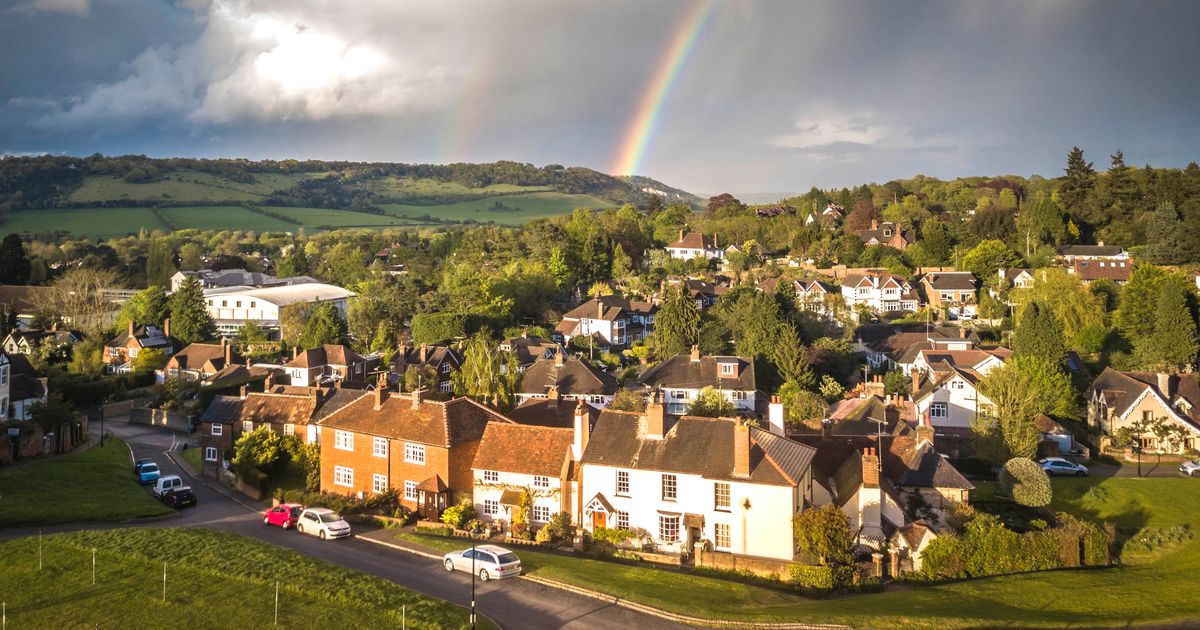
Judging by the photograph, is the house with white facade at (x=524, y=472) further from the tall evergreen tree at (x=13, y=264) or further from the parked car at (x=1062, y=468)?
the tall evergreen tree at (x=13, y=264)

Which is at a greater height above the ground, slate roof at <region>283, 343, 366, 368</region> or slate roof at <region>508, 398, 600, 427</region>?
slate roof at <region>283, 343, 366, 368</region>

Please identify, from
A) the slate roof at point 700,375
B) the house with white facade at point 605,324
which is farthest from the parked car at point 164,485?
the house with white facade at point 605,324

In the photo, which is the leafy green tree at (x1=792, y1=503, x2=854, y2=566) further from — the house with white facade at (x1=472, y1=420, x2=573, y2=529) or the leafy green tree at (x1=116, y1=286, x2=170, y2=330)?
the leafy green tree at (x1=116, y1=286, x2=170, y2=330)

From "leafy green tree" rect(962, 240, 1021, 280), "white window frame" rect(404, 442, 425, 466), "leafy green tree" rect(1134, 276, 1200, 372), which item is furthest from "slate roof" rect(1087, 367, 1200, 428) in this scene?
"white window frame" rect(404, 442, 425, 466)

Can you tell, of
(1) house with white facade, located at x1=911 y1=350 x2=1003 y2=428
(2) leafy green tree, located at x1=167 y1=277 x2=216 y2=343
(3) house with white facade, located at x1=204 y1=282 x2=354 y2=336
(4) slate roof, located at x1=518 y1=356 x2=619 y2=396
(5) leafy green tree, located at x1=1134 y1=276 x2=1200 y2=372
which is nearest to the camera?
(1) house with white facade, located at x1=911 y1=350 x2=1003 y2=428

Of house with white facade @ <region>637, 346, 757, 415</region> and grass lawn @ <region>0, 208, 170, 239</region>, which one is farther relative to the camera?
grass lawn @ <region>0, 208, 170, 239</region>

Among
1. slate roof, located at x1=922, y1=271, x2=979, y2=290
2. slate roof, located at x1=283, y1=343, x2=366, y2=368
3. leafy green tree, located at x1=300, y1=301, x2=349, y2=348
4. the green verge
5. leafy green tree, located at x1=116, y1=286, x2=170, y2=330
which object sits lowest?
the green verge
